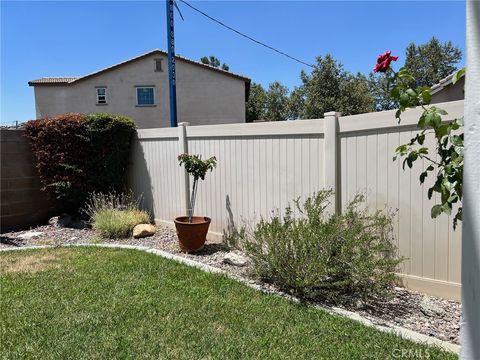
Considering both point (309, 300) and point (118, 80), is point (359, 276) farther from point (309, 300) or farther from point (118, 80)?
point (118, 80)

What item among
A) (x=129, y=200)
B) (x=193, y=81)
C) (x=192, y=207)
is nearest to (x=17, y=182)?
(x=129, y=200)

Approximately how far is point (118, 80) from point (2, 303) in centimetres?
2422

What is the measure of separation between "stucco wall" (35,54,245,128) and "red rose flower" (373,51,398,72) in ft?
78.8

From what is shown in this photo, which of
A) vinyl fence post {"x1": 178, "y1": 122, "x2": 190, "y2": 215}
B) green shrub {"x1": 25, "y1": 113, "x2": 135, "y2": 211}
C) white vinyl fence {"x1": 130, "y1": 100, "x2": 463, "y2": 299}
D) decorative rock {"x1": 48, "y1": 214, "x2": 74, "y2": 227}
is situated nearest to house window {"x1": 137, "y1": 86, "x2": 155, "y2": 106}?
green shrub {"x1": 25, "y1": 113, "x2": 135, "y2": 211}

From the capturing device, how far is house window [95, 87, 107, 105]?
2670 centimetres

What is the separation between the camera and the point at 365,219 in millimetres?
4727

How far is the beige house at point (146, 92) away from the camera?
2647cm

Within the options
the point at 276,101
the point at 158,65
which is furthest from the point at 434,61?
the point at 158,65

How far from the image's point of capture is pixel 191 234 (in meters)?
6.29

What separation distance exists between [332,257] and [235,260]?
1.69m

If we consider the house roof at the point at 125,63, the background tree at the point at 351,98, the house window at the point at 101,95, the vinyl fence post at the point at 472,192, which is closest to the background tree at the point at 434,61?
the background tree at the point at 351,98

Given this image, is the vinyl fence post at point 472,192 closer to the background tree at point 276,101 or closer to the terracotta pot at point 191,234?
the terracotta pot at point 191,234

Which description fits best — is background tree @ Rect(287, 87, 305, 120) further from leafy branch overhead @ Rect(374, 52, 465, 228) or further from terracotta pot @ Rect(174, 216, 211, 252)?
leafy branch overhead @ Rect(374, 52, 465, 228)

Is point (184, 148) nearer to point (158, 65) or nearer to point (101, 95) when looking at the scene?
point (158, 65)
